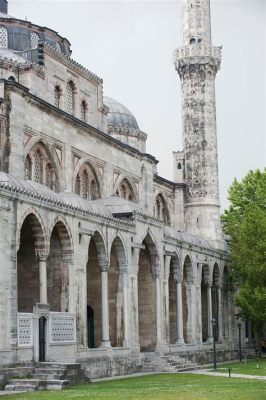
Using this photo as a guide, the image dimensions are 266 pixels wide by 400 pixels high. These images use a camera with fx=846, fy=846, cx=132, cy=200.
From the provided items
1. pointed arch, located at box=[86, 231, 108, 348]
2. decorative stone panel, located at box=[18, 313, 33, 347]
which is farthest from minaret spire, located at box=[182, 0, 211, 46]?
decorative stone panel, located at box=[18, 313, 33, 347]

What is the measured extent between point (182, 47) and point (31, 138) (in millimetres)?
21934

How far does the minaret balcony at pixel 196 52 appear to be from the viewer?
182 ft

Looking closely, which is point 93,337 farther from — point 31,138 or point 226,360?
point 226,360

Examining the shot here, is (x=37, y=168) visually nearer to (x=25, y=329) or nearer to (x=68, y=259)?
(x=68, y=259)

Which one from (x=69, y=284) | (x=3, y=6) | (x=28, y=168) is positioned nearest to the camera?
(x=69, y=284)

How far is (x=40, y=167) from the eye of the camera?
3869 centimetres

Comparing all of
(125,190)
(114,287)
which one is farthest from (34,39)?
(114,287)

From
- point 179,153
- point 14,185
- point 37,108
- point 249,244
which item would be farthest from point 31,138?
point 179,153

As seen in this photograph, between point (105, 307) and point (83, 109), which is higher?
point (83, 109)

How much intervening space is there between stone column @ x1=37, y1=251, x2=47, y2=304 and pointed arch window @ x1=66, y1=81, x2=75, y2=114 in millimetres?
14865

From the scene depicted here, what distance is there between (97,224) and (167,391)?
11.3 meters

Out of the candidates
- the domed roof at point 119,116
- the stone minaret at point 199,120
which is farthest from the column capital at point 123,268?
the domed roof at point 119,116

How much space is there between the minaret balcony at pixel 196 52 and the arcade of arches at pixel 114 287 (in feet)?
46.7

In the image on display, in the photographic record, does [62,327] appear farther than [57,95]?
No
